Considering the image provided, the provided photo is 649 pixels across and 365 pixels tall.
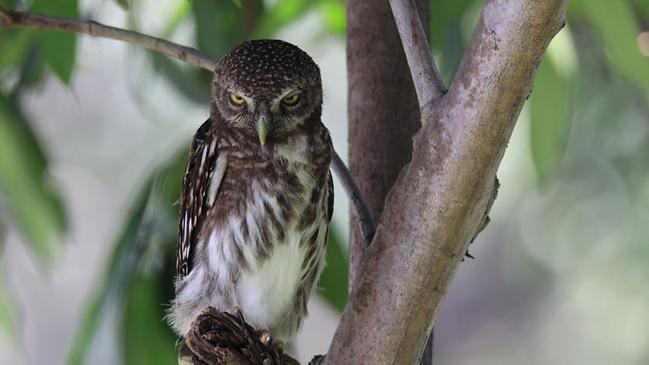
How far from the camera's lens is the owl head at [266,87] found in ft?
5.67

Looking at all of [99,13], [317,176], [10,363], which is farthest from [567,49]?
[10,363]

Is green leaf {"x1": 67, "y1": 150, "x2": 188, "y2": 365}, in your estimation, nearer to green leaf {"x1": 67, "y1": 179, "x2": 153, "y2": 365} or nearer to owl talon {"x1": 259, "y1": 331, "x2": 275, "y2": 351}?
green leaf {"x1": 67, "y1": 179, "x2": 153, "y2": 365}

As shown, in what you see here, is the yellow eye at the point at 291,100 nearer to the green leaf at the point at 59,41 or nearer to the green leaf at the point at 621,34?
the green leaf at the point at 59,41

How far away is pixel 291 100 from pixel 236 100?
10cm

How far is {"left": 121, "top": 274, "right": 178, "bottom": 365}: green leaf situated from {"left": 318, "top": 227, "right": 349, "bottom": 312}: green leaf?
340mm

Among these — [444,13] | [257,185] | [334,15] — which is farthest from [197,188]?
[334,15]

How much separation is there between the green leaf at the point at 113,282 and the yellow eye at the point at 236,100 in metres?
0.47

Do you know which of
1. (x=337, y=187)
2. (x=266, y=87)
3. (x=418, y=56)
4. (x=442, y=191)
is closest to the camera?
(x=442, y=191)

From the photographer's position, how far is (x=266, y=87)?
1.74 meters

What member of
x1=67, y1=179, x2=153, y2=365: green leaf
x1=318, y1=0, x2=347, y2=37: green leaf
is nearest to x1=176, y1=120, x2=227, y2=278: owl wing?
x1=67, y1=179, x2=153, y2=365: green leaf

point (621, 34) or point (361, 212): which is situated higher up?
point (621, 34)

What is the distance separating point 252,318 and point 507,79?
0.84 m

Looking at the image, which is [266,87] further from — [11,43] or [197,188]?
[11,43]

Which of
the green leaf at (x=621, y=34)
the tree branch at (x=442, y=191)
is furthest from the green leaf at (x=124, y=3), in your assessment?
the green leaf at (x=621, y=34)
